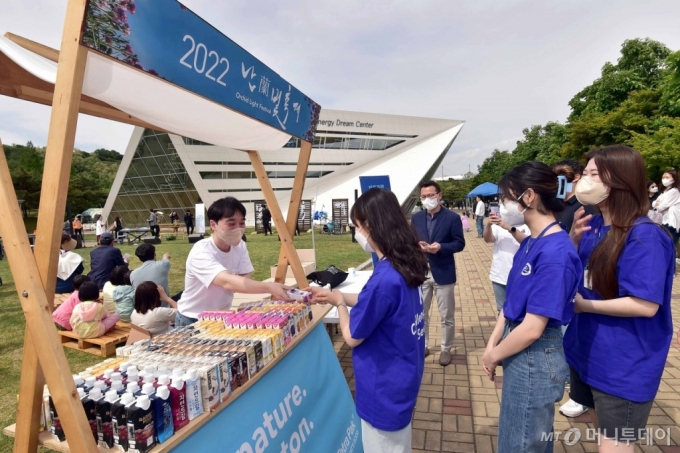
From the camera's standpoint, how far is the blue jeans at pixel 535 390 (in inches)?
62.7

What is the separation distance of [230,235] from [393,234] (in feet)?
4.34

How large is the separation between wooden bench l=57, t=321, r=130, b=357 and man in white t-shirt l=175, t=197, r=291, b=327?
2520 millimetres

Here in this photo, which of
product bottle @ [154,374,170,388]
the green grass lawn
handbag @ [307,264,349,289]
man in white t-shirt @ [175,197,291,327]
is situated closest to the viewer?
product bottle @ [154,374,170,388]

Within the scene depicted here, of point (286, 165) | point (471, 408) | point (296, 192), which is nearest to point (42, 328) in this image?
point (296, 192)

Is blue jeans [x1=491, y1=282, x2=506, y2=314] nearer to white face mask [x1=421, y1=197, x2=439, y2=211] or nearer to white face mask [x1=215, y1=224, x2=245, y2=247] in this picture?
white face mask [x1=421, y1=197, x2=439, y2=211]

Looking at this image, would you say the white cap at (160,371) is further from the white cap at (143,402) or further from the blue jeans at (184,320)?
the blue jeans at (184,320)

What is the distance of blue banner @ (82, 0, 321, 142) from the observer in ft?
4.37

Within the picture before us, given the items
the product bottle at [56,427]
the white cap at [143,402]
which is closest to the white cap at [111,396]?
the white cap at [143,402]

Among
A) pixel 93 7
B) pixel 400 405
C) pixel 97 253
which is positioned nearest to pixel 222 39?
pixel 93 7

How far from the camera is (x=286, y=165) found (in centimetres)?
3306

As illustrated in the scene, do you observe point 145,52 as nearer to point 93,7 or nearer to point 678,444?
point 93,7

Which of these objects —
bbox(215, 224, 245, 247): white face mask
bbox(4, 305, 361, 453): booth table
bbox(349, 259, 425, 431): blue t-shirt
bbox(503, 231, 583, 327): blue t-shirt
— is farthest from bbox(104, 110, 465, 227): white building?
bbox(503, 231, 583, 327): blue t-shirt

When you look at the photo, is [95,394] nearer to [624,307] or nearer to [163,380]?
[163,380]

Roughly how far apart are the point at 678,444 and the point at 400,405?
236cm
